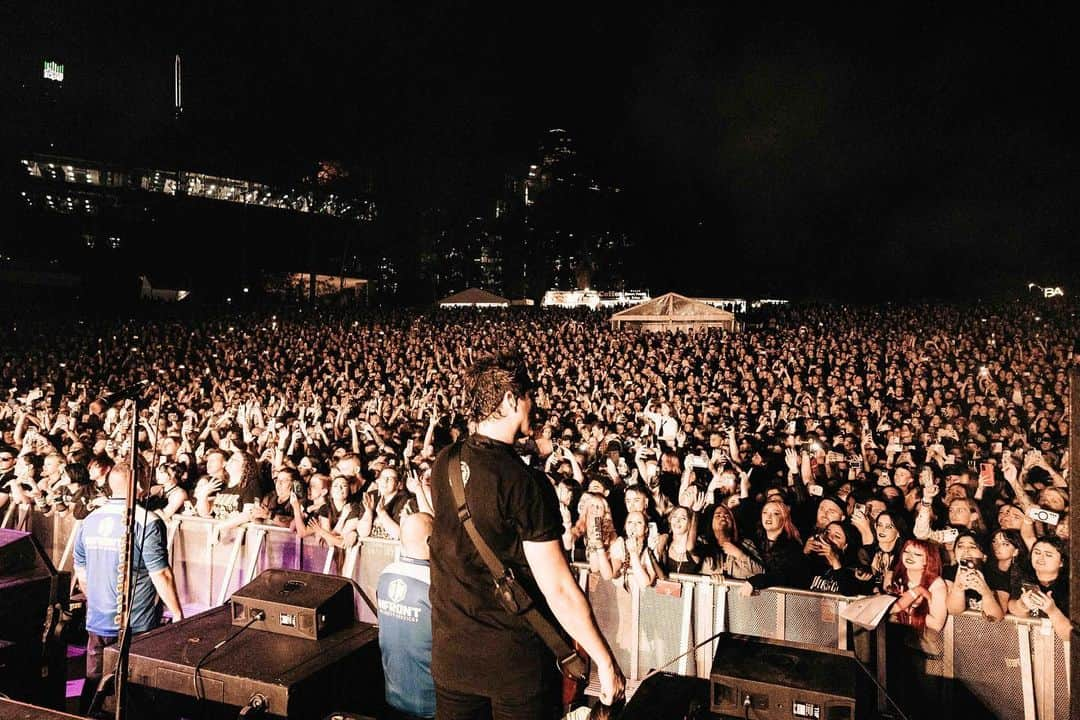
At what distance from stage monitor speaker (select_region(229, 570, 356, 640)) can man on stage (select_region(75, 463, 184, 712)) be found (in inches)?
22.3

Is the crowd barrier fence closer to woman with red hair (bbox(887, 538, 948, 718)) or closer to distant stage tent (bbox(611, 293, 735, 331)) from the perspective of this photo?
woman with red hair (bbox(887, 538, 948, 718))

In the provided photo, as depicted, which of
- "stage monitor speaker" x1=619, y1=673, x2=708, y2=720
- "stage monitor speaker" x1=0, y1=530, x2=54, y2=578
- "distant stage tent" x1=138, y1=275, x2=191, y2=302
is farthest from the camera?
"distant stage tent" x1=138, y1=275, x2=191, y2=302

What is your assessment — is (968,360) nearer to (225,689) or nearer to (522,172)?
(225,689)

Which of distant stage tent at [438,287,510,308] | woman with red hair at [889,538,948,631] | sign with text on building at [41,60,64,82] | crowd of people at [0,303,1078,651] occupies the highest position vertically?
sign with text on building at [41,60,64,82]

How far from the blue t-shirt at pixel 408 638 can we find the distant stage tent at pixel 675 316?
45.0 ft

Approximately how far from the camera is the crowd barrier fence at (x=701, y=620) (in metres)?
3.07

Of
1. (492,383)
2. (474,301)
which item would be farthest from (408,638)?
(474,301)

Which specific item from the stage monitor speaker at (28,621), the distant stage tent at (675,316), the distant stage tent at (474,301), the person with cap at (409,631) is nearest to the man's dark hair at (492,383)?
the person with cap at (409,631)

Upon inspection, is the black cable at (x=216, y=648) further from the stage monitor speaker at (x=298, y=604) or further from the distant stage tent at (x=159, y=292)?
the distant stage tent at (x=159, y=292)

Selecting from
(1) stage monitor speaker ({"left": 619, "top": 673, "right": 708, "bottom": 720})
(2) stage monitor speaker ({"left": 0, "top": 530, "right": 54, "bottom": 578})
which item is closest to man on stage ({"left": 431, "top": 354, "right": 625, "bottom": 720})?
(1) stage monitor speaker ({"left": 619, "top": 673, "right": 708, "bottom": 720})

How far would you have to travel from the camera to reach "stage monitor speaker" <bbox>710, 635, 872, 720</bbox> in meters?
2.17

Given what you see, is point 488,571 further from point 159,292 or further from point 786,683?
point 159,292

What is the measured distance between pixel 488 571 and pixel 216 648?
1549 mm

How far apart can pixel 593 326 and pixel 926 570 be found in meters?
14.2
